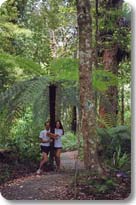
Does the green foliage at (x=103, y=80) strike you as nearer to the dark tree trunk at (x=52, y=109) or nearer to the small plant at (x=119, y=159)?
the dark tree trunk at (x=52, y=109)

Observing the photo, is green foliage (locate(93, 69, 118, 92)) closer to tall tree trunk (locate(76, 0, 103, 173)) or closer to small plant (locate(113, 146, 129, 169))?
tall tree trunk (locate(76, 0, 103, 173))

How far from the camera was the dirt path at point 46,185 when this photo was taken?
13.1ft

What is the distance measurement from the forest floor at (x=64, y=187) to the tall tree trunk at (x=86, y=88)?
3.5 inches

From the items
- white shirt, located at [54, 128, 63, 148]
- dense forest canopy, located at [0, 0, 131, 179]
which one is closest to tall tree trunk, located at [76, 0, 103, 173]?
dense forest canopy, located at [0, 0, 131, 179]

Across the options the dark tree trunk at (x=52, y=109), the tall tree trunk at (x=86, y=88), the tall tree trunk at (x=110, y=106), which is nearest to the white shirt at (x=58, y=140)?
the dark tree trunk at (x=52, y=109)

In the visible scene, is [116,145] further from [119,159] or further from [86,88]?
[86,88]

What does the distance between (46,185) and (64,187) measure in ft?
0.37

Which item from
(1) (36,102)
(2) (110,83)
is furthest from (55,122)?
(2) (110,83)

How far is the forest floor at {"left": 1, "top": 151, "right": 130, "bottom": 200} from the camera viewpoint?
3961 millimetres

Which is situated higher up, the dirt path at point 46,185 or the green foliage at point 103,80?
the green foliage at point 103,80

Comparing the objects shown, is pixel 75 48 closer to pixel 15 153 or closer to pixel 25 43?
pixel 25 43

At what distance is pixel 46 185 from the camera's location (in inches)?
159

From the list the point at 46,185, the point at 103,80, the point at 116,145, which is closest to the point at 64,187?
the point at 46,185

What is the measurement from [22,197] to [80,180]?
0.37 metres
